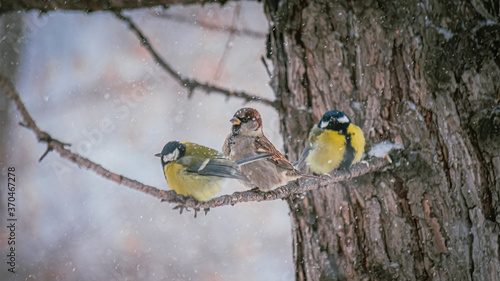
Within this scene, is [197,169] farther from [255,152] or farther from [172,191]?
[255,152]

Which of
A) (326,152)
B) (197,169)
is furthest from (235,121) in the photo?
(326,152)

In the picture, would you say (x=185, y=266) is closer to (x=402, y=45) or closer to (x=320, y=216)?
(x=320, y=216)

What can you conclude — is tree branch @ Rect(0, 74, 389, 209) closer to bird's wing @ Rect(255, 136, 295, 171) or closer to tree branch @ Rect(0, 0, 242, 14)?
bird's wing @ Rect(255, 136, 295, 171)

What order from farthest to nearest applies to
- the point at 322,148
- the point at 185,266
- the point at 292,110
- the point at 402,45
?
the point at 185,266
the point at 292,110
the point at 402,45
the point at 322,148

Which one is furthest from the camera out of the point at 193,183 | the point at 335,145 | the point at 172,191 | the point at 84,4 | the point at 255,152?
the point at 84,4

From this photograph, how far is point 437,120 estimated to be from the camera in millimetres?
2791

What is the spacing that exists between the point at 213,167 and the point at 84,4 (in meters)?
1.37

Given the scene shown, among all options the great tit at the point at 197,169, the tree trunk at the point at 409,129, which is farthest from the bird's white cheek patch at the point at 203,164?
the tree trunk at the point at 409,129

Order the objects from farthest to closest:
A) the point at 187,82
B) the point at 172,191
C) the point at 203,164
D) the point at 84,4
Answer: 1. the point at 84,4
2. the point at 187,82
3. the point at 203,164
4. the point at 172,191

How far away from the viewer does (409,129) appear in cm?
280

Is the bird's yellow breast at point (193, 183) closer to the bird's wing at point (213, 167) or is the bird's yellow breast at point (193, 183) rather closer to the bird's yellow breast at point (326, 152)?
the bird's wing at point (213, 167)

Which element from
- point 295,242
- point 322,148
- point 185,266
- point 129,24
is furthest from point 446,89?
point 185,266

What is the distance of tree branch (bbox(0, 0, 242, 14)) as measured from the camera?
3039 millimetres

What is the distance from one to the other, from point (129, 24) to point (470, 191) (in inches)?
76.5
